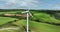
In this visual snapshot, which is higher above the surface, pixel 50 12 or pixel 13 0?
pixel 13 0

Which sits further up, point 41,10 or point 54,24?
point 41,10

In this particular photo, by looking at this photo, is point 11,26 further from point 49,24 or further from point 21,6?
point 49,24

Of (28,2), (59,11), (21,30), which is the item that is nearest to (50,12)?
(59,11)

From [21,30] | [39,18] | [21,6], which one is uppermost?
[21,6]

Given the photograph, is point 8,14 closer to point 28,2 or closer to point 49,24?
point 28,2

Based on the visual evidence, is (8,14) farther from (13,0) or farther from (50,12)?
(50,12)

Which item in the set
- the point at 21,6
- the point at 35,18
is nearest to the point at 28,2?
the point at 21,6
